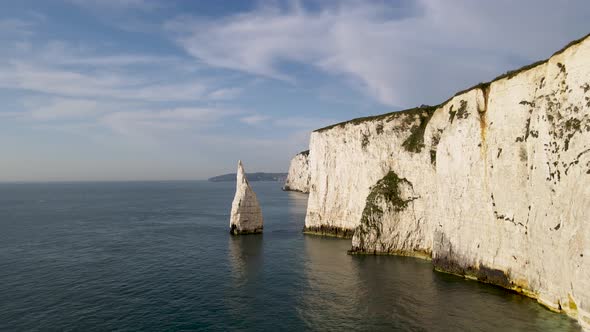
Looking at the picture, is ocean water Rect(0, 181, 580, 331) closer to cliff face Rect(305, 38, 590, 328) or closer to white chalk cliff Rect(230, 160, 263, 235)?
cliff face Rect(305, 38, 590, 328)

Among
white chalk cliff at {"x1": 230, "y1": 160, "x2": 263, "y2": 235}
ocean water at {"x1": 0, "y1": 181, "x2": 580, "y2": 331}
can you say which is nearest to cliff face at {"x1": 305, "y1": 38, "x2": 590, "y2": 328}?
ocean water at {"x1": 0, "y1": 181, "x2": 580, "y2": 331}

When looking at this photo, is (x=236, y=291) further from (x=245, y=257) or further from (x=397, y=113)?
(x=397, y=113)

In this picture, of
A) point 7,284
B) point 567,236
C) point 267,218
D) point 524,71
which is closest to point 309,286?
point 567,236

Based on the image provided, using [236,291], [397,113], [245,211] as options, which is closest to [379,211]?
[397,113]

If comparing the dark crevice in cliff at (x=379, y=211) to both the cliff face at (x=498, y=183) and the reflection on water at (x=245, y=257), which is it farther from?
the reflection on water at (x=245, y=257)

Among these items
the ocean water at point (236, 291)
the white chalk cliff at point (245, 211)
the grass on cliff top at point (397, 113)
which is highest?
the grass on cliff top at point (397, 113)

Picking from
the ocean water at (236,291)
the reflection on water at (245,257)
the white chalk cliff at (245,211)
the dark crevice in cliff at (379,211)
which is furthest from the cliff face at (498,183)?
the white chalk cliff at (245,211)
